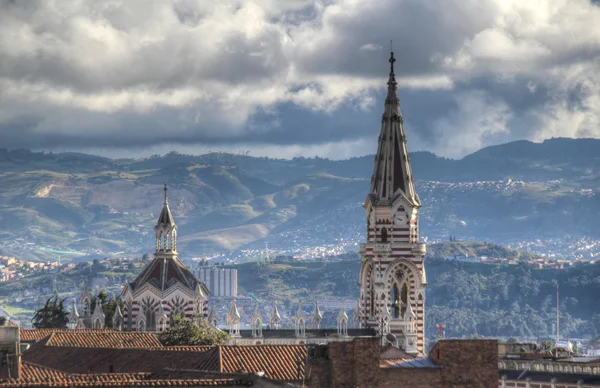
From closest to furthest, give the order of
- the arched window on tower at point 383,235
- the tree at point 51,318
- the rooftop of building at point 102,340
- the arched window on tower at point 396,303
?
the rooftop of building at point 102,340 → the arched window on tower at point 396,303 → the arched window on tower at point 383,235 → the tree at point 51,318

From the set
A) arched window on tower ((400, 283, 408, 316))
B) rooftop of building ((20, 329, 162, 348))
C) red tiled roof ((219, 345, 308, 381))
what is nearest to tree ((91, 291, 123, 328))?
arched window on tower ((400, 283, 408, 316))

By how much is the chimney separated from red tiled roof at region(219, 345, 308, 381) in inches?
500

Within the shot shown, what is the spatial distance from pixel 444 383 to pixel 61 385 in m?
11.8

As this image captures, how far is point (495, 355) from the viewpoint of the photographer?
57.0 meters

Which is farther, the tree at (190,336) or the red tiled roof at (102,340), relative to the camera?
the tree at (190,336)

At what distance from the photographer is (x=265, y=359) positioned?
7562cm


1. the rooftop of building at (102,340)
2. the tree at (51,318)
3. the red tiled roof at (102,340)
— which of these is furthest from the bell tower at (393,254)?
the red tiled roof at (102,340)

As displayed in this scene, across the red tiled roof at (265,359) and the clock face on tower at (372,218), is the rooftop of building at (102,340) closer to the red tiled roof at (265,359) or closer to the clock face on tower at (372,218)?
the red tiled roof at (265,359)

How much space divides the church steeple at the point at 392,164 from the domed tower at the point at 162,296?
55.6ft

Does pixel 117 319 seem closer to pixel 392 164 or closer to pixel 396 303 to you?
pixel 396 303

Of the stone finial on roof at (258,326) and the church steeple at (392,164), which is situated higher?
the church steeple at (392,164)

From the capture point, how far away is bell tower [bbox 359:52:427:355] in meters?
148

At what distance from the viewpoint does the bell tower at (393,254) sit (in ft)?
487

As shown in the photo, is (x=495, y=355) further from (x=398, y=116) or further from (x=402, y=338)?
(x=398, y=116)
